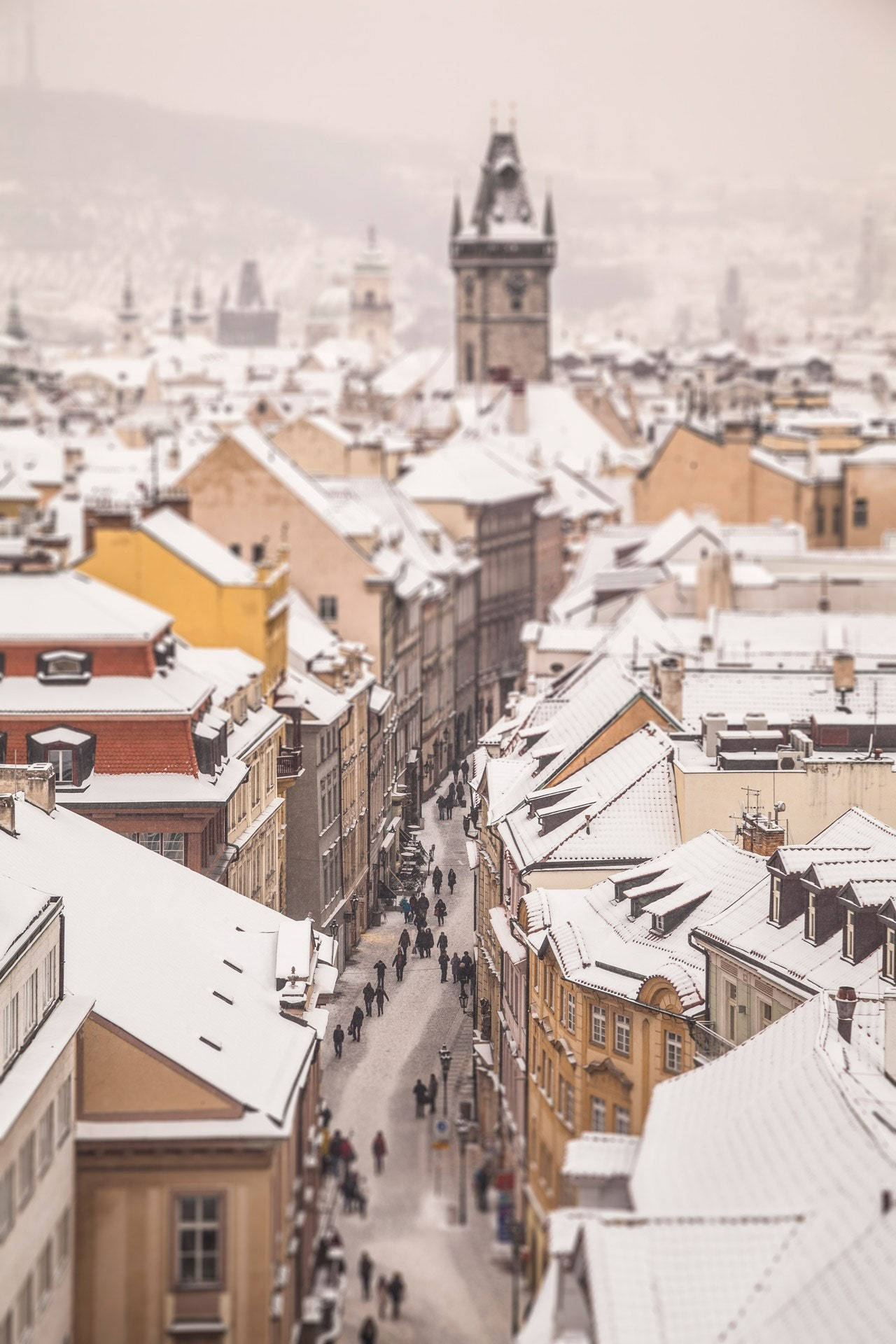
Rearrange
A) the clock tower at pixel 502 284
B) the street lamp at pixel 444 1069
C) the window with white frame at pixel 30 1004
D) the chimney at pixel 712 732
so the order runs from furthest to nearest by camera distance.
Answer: the clock tower at pixel 502 284, the chimney at pixel 712 732, the street lamp at pixel 444 1069, the window with white frame at pixel 30 1004

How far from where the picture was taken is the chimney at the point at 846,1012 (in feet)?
102

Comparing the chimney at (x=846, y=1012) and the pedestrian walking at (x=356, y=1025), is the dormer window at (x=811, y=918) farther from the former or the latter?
the pedestrian walking at (x=356, y=1025)

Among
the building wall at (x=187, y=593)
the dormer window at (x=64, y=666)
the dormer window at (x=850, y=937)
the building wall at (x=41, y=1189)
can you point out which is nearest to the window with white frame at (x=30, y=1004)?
the building wall at (x=41, y=1189)

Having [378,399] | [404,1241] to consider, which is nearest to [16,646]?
[404,1241]

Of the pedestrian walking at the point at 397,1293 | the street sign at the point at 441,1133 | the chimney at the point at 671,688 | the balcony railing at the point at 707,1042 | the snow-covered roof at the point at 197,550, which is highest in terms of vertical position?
the snow-covered roof at the point at 197,550

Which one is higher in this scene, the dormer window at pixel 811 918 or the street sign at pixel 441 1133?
the dormer window at pixel 811 918

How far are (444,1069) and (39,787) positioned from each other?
9.80 metres

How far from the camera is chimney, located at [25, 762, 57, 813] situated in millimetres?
39000

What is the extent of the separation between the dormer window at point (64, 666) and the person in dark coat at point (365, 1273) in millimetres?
20274

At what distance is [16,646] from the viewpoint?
50.8 metres

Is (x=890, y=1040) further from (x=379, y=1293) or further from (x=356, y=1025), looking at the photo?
(x=356, y=1025)

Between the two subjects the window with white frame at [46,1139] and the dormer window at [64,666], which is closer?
the window with white frame at [46,1139]

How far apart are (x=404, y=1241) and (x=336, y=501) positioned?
5342 cm

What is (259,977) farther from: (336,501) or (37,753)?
(336,501)
